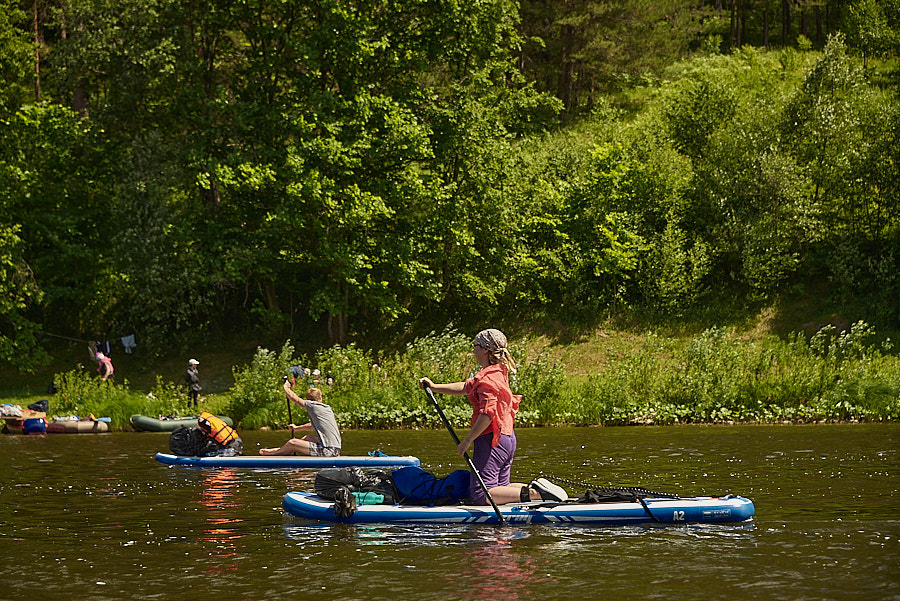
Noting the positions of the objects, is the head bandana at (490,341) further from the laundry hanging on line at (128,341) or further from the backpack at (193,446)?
the laundry hanging on line at (128,341)

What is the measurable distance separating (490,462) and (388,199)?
23755 mm

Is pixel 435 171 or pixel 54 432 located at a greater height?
pixel 435 171

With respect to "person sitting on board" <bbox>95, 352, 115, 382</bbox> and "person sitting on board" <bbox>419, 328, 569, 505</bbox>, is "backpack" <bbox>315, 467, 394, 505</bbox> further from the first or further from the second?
"person sitting on board" <bbox>95, 352, 115, 382</bbox>

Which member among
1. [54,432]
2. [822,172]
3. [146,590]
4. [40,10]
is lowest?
[54,432]

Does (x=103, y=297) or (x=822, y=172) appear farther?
(x=103, y=297)

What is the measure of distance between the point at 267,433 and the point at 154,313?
36.9 ft

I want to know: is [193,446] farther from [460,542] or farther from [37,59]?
[37,59]

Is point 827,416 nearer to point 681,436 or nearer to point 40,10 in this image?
point 681,436

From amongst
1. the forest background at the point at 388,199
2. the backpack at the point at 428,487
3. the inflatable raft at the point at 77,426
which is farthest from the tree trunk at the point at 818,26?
the backpack at the point at 428,487

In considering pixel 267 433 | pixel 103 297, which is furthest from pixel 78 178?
pixel 267 433

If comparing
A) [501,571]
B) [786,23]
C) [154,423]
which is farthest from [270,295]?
[786,23]

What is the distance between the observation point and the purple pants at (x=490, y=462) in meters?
11.0

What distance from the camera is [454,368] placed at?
81.8ft

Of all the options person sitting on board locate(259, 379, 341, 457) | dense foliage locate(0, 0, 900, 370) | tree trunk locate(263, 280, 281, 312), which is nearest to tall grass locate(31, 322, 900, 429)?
person sitting on board locate(259, 379, 341, 457)
